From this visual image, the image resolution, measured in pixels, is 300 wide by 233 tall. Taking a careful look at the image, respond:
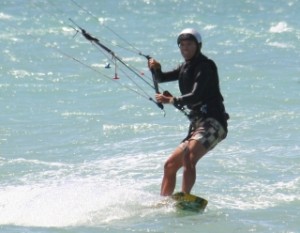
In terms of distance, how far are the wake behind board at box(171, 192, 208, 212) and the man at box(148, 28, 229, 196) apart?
0.12 meters

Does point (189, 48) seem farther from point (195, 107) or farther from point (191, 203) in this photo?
point (191, 203)

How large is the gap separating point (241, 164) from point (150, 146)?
164 cm

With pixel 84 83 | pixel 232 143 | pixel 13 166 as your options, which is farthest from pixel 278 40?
pixel 13 166

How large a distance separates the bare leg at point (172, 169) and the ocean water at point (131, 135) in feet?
0.73

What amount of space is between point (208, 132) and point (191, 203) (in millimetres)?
711

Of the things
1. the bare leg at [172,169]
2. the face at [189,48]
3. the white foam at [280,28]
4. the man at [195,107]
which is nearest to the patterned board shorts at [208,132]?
the man at [195,107]

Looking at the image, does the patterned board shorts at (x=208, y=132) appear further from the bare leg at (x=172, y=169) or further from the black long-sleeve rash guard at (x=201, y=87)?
the bare leg at (x=172, y=169)

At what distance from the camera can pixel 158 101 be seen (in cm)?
910

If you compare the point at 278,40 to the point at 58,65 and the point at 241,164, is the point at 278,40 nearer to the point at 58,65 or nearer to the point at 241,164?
the point at 58,65

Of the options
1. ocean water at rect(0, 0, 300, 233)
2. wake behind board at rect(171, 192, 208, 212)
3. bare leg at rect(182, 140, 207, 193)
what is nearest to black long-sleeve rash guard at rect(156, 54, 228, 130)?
bare leg at rect(182, 140, 207, 193)

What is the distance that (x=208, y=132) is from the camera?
29.9 ft

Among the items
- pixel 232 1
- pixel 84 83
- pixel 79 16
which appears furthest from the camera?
pixel 232 1

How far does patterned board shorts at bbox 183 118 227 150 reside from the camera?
910 centimetres

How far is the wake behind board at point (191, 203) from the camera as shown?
8.94 m
